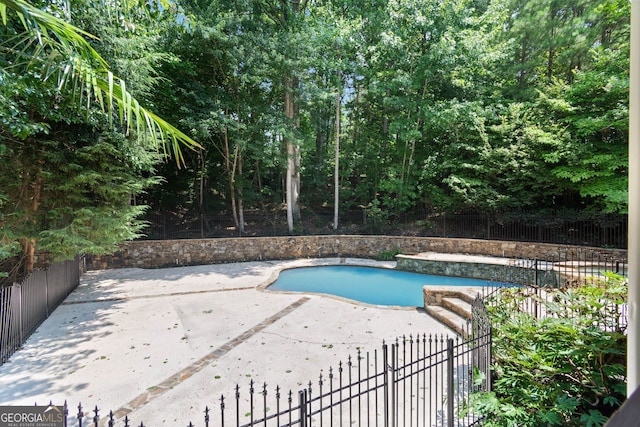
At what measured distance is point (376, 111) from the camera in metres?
18.4

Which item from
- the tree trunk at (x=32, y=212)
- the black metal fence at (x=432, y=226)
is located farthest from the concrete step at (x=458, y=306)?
the tree trunk at (x=32, y=212)

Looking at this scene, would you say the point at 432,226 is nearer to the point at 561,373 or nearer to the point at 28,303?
the point at 561,373

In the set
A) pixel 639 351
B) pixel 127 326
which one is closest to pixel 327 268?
pixel 127 326

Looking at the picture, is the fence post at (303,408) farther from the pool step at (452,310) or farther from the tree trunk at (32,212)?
the tree trunk at (32,212)

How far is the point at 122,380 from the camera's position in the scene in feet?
14.4

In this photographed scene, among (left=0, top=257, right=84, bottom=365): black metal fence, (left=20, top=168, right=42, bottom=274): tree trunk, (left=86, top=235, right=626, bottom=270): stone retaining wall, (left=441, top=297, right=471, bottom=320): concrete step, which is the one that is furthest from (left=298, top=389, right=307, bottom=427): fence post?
(left=86, top=235, right=626, bottom=270): stone retaining wall

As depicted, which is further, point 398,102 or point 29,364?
point 398,102

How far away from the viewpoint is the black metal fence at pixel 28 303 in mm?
5038

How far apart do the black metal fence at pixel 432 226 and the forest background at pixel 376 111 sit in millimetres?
486

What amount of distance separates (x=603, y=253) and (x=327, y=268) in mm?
9217

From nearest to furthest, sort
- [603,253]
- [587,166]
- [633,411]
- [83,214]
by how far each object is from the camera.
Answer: [633,411] < [83,214] < [603,253] < [587,166]

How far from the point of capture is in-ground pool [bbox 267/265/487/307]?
10055 millimetres

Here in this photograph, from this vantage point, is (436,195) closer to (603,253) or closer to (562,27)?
(603,253)

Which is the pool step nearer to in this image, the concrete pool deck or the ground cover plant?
the concrete pool deck
